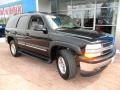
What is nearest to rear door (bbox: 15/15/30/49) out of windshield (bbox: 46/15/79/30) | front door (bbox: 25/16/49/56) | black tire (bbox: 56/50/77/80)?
front door (bbox: 25/16/49/56)

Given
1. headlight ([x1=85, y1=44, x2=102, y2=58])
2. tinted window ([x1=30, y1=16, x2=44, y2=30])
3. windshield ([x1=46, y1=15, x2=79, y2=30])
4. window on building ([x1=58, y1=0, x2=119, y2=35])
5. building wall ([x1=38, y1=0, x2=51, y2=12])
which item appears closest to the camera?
headlight ([x1=85, y1=44, x2=102, y2=58])

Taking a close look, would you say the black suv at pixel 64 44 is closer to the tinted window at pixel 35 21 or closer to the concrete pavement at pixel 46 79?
the tinted window at pixel 35 21

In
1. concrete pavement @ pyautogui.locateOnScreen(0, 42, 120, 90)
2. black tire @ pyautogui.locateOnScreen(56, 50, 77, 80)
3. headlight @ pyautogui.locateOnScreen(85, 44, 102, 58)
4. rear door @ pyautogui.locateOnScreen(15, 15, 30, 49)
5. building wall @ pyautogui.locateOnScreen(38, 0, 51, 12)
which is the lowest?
concrete pavement @ pyautogui.locateOnScreen(0, 42, 120, 90)

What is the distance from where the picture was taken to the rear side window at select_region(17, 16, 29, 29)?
5944 mm

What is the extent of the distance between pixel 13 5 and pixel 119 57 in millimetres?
16036

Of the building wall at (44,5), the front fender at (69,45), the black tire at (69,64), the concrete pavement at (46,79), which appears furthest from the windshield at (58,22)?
the building wall at (44,5)

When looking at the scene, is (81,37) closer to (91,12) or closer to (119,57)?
(119,57)

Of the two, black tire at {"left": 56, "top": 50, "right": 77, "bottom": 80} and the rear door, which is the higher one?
the rear door

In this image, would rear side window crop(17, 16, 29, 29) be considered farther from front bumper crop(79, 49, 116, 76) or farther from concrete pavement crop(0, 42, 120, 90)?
front bumper crop(79, 49, 116, 76)

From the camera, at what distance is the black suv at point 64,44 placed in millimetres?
3863

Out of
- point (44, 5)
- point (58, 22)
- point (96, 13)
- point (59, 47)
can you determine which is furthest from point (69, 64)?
point (44, 5)

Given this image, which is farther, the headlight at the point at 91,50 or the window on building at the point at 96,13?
the window on building at the point at 96,13

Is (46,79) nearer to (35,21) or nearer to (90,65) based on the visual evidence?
(90,65)

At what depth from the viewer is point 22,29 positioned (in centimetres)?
610
